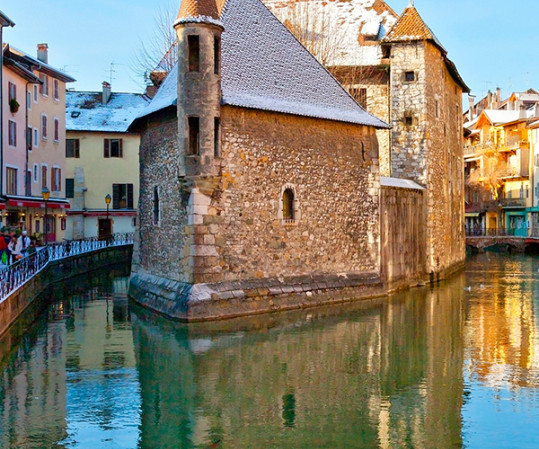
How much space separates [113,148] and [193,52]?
29.6 metres

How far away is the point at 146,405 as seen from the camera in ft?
38.1

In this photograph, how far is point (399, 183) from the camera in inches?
1063

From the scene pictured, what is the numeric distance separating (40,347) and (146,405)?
5.69 meters

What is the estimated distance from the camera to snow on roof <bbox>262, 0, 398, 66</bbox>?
105 ft

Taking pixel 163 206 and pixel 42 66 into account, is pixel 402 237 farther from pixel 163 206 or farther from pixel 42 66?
pixel 42 66

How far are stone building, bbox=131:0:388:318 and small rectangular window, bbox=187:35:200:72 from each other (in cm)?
4

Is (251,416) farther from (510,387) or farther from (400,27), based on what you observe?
(400,27)

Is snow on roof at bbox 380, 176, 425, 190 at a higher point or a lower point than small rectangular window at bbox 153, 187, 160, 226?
higher

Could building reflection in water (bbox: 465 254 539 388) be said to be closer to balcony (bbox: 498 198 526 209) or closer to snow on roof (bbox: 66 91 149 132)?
snow on roof (bbox: 66 91 149 132)

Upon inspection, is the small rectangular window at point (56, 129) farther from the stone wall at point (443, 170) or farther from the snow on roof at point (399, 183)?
the snow on roof at point (399, 183)

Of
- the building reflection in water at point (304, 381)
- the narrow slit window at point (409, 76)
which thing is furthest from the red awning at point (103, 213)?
the building reflection in water at point (304, 381)

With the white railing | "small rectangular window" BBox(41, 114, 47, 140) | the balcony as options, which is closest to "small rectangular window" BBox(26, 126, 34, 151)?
"small rectangular window" BBox(41, 114, 47, 140)

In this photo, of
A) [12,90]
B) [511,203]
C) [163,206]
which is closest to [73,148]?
[12,90]

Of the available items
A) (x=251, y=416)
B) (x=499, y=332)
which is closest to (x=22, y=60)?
(x=499, y=332)
